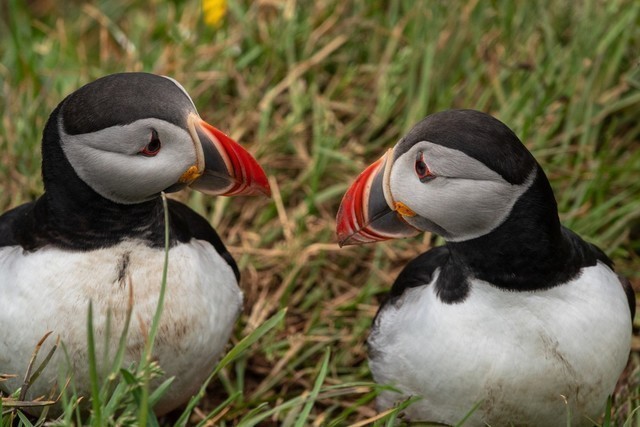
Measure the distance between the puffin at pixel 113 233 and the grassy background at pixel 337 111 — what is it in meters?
0.80

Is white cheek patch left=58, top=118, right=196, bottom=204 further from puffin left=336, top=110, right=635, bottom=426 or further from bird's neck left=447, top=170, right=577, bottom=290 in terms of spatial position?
bird's neck left=447, top=170, right=577, bottom=290

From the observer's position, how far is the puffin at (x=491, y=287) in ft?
10.1

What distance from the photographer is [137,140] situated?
3203 millimetres

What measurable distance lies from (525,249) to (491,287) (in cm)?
16

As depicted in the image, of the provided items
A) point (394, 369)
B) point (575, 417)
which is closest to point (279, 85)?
point (394, 369)

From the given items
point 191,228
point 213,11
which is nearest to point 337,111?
point 213,11

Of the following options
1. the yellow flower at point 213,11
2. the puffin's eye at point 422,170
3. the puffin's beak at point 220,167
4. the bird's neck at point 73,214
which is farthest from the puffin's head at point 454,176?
the yellow flower at point 213,11

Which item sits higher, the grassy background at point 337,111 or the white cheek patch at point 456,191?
the white cheek patch at point 456,191

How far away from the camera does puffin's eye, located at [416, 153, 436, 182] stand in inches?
123

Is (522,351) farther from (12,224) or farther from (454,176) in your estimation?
(12,224)

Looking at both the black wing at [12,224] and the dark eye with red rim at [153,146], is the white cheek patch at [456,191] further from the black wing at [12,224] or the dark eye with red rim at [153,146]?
the black wing at [12,224]

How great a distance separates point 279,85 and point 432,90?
781 mm

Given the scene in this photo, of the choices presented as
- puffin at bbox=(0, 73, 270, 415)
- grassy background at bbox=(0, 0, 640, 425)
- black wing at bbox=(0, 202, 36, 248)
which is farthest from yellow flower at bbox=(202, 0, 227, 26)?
puffin at bbox=(0, 73, 270, 415)

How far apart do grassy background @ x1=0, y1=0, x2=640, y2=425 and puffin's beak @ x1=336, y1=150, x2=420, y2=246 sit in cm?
102
